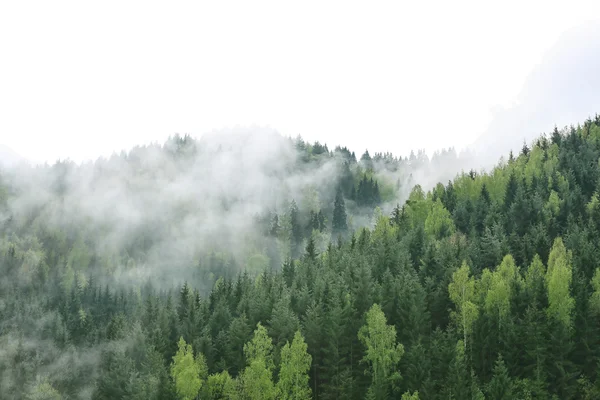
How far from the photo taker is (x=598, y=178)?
457ft

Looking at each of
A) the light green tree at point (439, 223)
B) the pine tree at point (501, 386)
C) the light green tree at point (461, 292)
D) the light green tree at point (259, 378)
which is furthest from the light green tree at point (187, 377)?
the light green tree at point (439, 223)

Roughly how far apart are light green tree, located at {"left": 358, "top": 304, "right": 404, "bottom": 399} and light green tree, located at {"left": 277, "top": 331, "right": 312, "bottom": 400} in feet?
25.7

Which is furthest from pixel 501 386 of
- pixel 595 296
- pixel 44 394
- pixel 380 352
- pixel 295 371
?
pixel 44 394

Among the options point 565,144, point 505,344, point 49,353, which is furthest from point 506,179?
point 49,353

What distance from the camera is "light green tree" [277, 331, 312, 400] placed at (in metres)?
69.6

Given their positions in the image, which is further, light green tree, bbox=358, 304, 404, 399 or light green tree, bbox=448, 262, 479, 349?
light green tree, bbox=448, 262, 479, 349

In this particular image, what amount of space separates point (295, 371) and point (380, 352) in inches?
434

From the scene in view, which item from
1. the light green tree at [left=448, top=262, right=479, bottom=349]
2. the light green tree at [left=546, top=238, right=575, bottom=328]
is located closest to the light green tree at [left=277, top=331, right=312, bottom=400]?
the light green tree at [left=448, top=262, right=479, bottom=349]

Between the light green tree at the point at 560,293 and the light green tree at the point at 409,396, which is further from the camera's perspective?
the light green tree at the point at 560,293

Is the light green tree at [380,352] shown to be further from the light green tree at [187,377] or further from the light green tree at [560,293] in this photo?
the light green tree at [187,377]

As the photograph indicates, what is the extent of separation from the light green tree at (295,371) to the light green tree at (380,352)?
25.7 ft

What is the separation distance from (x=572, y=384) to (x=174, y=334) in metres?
58.5

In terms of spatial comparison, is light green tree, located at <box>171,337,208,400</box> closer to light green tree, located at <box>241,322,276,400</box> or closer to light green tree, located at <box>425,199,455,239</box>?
light green tree, located at <box>241,322,276,400</box>

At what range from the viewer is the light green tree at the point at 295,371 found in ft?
228
